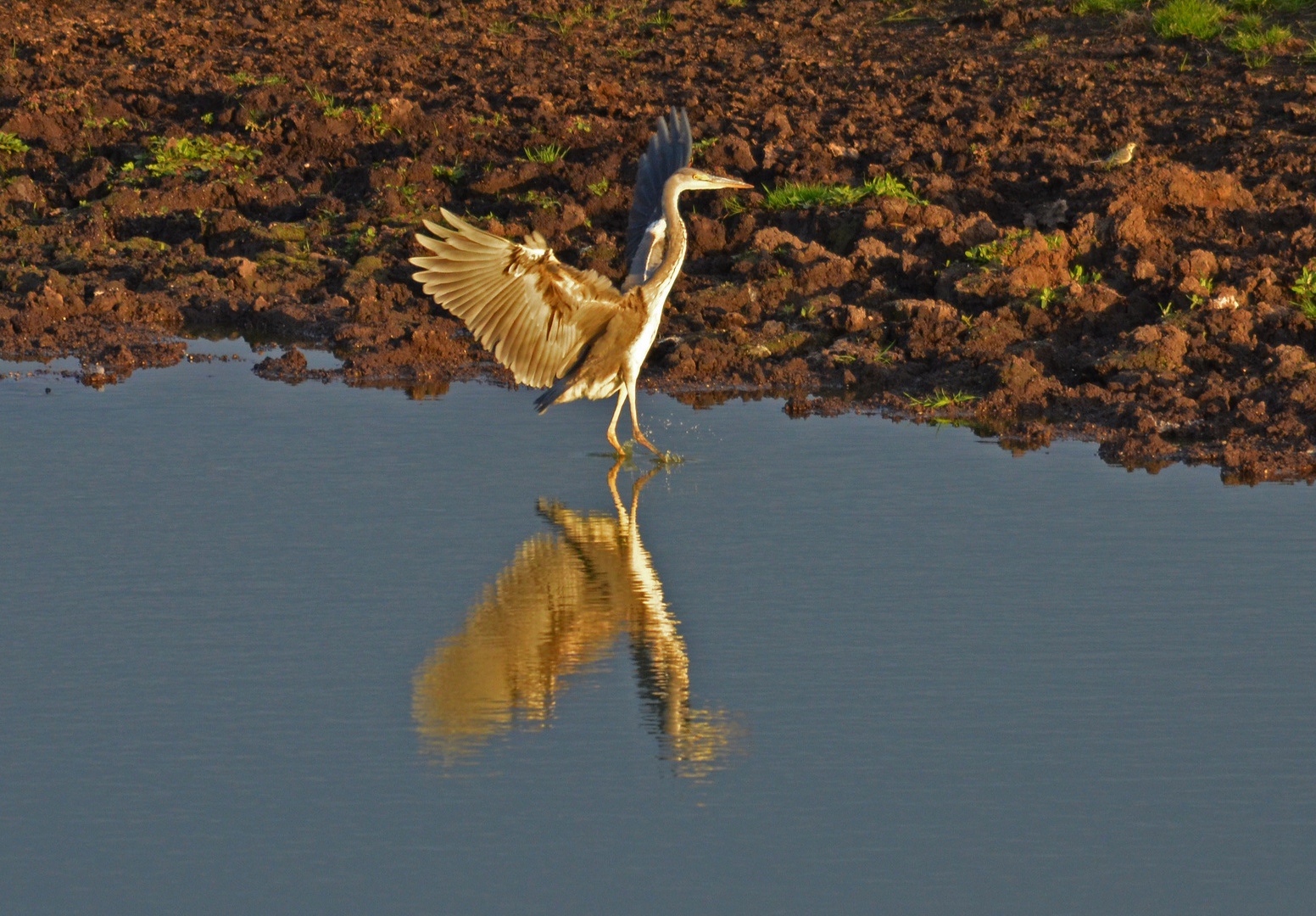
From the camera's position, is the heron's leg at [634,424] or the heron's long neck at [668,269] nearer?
the heron's long neck at [668,269]

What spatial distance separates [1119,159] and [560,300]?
5.94 metres

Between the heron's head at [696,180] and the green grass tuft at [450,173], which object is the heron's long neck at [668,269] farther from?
the green grass tuft at [450,173]

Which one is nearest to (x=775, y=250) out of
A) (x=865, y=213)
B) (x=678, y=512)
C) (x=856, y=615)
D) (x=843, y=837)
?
(x=865, y=213)

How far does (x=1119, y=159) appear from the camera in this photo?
13445mm

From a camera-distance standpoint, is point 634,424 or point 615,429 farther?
point 615,429

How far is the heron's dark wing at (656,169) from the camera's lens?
10.7 metres

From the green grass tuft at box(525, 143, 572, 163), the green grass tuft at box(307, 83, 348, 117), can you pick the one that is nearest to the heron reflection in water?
the green grass tuft at box(525, 143, 572, 163)

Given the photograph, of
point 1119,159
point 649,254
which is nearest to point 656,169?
point 649,254

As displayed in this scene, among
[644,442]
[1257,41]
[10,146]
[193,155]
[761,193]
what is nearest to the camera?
[644,442]

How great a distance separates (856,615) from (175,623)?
2.41m

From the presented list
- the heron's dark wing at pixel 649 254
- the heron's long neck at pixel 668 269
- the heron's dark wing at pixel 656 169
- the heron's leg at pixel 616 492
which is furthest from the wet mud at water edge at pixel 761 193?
the heron's leg at pixel 616 492

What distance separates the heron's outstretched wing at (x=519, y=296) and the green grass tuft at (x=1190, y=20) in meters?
9.22

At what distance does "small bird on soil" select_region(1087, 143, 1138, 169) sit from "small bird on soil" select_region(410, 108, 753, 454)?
434 cm

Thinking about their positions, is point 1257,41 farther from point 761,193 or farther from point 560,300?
point 560,300
